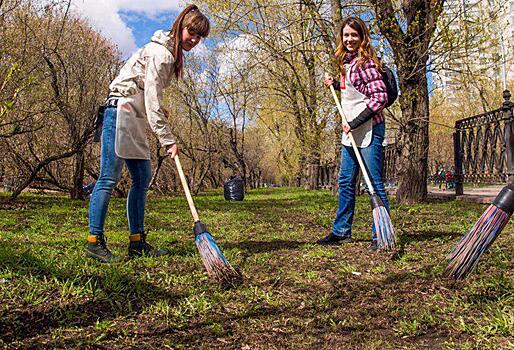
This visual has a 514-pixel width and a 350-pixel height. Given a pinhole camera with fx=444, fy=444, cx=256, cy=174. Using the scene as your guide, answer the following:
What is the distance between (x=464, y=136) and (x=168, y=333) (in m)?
8.94

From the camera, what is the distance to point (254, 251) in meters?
4.25

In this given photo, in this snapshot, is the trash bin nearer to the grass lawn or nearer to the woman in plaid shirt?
the grass lawn

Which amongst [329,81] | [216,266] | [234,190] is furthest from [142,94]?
[234,190]

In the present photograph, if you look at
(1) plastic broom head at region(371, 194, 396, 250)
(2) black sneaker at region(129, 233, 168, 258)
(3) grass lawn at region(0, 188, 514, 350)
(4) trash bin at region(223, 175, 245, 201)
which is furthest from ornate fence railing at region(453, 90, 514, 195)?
(4) trash bin at region(223, 175, 245, 201)

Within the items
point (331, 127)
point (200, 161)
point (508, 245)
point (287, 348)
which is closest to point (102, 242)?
point (287, 348)

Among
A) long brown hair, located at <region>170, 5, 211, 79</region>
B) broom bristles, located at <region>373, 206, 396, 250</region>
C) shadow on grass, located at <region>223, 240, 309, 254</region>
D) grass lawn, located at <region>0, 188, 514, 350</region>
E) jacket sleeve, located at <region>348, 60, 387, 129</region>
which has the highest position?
long brown hair, located at <region>170, 5, 211, 79</region>

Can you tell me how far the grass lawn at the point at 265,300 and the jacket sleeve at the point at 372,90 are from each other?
126 centimetres

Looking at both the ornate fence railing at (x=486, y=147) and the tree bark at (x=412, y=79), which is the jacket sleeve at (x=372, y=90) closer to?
the tree bark at (x=412, y=79)

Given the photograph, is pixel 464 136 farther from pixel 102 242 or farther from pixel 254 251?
pixel 102 242

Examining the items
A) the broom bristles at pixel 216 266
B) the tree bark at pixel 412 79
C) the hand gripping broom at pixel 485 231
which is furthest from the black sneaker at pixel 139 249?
the tree bark at pixel 412 79

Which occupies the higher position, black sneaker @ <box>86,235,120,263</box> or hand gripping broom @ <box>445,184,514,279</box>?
hand gripping broom @ <box>445,184,514,279</box>

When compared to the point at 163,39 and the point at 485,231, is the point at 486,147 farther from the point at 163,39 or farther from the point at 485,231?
the point at 163,39

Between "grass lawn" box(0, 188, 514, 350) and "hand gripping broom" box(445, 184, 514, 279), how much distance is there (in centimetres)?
21

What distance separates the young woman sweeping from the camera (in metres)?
3.52
